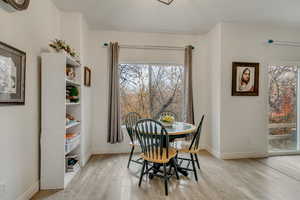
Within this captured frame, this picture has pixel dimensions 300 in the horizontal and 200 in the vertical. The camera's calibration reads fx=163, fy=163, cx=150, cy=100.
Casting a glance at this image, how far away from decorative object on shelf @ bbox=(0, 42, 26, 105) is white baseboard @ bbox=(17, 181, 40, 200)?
105 cm

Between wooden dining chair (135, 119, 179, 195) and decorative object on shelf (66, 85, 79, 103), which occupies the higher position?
decorative object on shelf (66, 85, 79, 103)

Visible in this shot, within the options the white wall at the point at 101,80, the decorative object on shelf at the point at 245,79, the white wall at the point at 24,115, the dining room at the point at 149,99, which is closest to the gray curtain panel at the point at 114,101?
the dining room at the point at 149,99

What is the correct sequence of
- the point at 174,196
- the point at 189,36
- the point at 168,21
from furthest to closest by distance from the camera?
the point at 189,36 < the point at 168,21 < the point at 174,196

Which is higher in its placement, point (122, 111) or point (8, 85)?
point (8, 85)

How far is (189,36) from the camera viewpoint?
12.4ft

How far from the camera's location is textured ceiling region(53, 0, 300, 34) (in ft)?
9.00

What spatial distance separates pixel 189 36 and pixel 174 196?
3264 millimetres

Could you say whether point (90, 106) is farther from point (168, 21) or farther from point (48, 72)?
point (168, 21)

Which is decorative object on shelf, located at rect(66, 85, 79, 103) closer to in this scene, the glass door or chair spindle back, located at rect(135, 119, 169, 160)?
chair spindle back, located at rect(135, 119, 169, 160)

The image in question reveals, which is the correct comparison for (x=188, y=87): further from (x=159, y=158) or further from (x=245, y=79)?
(x=159, y=158)

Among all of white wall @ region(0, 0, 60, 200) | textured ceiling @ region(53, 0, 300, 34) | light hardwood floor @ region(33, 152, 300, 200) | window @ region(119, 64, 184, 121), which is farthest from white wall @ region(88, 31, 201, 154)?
white wall @ region(0, 0, 60, 200)

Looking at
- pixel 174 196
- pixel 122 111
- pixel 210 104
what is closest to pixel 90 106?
pixel 122 111

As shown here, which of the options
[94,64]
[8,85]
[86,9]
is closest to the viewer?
[8,85]

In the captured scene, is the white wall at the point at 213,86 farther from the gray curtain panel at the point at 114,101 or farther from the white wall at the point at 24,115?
the white wall at the point at 24,115
